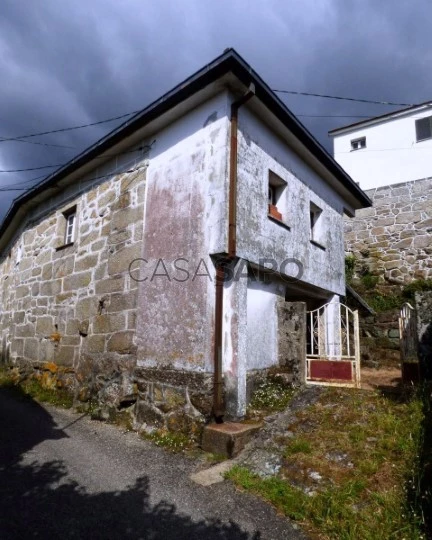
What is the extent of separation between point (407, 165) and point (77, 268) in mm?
11190

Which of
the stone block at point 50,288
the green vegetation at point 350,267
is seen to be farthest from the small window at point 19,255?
the green vegetation at point 350,267

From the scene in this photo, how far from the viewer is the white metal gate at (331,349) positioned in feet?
20.3

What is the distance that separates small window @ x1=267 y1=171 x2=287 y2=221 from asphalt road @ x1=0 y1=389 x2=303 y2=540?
424cm

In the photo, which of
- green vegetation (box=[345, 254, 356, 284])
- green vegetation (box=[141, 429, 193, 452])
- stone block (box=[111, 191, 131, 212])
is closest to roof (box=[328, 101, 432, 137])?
green vegetation (box=[345, 254, 356, 284])

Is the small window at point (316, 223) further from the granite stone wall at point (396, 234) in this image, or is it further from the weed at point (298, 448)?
the granite stone wall at point (396, 234)

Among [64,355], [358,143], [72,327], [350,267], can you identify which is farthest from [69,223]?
[358,143]

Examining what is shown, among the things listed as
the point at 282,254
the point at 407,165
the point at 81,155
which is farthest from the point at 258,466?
the point at 407,165

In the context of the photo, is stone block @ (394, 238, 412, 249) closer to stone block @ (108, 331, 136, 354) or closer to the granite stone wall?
the granite stone wall

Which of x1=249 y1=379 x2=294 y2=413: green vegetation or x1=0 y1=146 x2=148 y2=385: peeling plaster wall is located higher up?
x1=0 y1=146 x2=148 y2=385: peeling plaster wall

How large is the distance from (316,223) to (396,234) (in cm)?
569

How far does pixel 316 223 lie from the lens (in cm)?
820

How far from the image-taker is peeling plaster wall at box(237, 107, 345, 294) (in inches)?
221

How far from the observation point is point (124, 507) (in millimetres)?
3135

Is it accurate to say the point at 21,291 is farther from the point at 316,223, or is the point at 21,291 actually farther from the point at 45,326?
the point at 316,223
